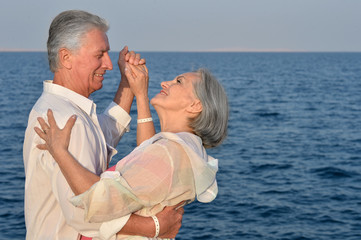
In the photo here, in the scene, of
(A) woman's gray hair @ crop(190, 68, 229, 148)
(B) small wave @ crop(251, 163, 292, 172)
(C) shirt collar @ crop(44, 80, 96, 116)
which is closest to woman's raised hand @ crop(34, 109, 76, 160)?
(C) shirt collar @ crop(44, 80, 96, 116)

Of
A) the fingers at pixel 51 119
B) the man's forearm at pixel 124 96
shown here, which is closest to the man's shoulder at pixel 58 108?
the fingers at pixel 51 119

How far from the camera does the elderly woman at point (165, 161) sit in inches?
105

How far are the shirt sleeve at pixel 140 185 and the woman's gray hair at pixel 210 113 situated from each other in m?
0.36

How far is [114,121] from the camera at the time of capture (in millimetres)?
3924

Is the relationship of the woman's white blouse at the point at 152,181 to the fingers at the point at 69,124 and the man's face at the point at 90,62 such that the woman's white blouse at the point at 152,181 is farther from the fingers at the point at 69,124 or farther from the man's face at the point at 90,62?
the man's face at the point at 90,62

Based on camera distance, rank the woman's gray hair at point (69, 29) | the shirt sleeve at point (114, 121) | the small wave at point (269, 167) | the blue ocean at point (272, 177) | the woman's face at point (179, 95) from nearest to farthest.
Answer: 1. the woman's gray hair at point (69, 29)
2. the woman's face at point (179, 95)
3. the shirt sleeve at point (114, 121)
4. the blue ocean at point (272, 177)
5. the small wave at point (269, 167)

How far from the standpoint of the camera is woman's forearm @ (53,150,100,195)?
2678 millimetres

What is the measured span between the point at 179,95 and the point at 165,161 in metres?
0.59

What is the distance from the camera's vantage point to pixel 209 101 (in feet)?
10.4

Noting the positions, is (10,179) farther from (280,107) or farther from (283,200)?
(280,107)

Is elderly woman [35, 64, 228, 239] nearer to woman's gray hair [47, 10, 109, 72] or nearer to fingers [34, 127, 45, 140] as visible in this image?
fingers [34, 127, 45, 140]

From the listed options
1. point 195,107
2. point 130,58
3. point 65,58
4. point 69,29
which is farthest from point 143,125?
point 69,29

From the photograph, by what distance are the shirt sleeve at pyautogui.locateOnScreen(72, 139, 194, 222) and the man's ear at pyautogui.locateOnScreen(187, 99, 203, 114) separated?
392mm

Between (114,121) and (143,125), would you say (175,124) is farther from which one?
(114,121)
